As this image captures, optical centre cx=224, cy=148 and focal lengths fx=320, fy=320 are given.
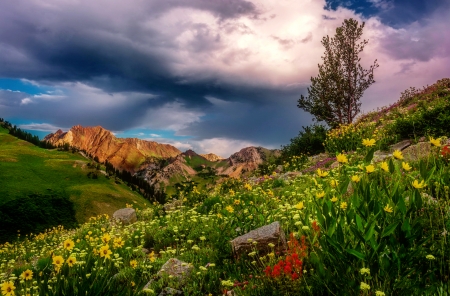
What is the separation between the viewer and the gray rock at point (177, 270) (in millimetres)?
5281

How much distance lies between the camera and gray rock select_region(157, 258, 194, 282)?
5281 millimetres

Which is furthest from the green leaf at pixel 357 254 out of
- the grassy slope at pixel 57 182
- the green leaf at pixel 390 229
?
the grassy slope at pixel 57 182

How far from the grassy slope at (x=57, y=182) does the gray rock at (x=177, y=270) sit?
71833 mm

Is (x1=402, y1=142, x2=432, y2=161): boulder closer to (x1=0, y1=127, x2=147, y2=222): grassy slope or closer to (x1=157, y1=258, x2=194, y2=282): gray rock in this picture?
(x1=157, y1=258, x2=194, y2=282): gray rock

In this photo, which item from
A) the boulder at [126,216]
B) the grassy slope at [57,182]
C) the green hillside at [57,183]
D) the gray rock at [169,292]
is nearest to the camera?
the gray rock at [169,292]

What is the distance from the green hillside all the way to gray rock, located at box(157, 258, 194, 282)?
228 feet

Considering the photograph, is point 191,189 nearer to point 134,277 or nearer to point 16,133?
point 134,277

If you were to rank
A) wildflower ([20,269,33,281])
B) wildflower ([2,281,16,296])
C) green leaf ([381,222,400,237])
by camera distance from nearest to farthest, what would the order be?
green leaf ([381,222,400,237])
wildflower ([2,281,16,296])
wildflower ([20,269,33,281])

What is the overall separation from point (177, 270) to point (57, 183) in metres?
90.5

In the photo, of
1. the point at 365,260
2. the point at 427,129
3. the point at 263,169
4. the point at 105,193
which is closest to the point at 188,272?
the point at 365,260

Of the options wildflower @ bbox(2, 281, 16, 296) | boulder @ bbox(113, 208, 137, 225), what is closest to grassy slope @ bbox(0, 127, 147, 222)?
boulder @ bbox(113, 208, 137, 225)

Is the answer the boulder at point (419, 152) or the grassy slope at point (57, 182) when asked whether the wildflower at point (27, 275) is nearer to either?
the boulder at point (419, 152)

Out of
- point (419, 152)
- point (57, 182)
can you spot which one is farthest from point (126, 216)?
point (57, 182)

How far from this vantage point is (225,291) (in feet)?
14.3
